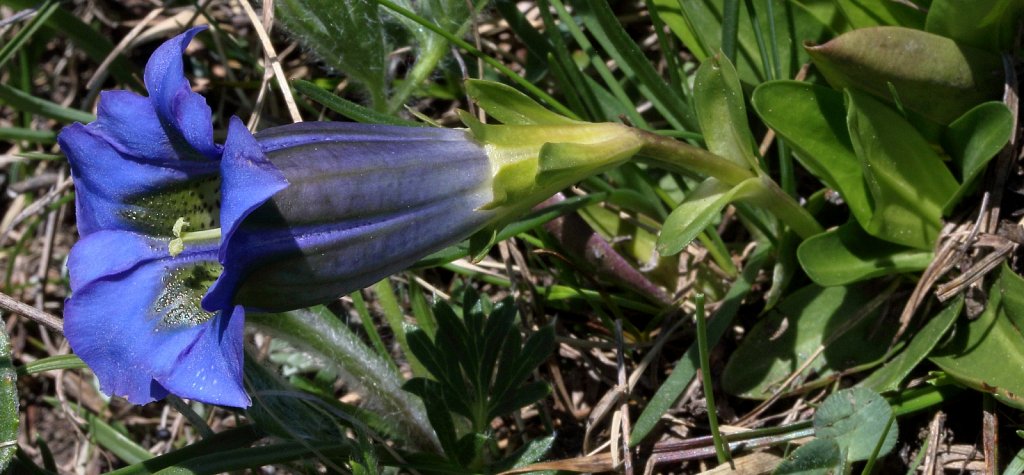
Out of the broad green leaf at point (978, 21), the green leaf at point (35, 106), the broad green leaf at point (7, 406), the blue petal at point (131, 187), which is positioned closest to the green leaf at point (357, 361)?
the blue petal at point (131, 187)

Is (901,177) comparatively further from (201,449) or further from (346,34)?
(201,449)

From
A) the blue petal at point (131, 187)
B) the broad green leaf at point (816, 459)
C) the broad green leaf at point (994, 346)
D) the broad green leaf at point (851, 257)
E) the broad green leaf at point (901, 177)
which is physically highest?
the blue petal at point (131, 187)

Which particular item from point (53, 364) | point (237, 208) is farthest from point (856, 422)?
point (53, 364)

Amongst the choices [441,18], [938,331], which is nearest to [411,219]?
[441,18]

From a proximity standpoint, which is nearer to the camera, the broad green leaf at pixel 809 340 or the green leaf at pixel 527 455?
the green leaf at pixel 527 455

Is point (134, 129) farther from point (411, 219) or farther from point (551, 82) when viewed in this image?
point (551, 82)

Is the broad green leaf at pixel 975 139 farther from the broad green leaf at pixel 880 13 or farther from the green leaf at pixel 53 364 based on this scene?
the green leaf at pixel 53 364
